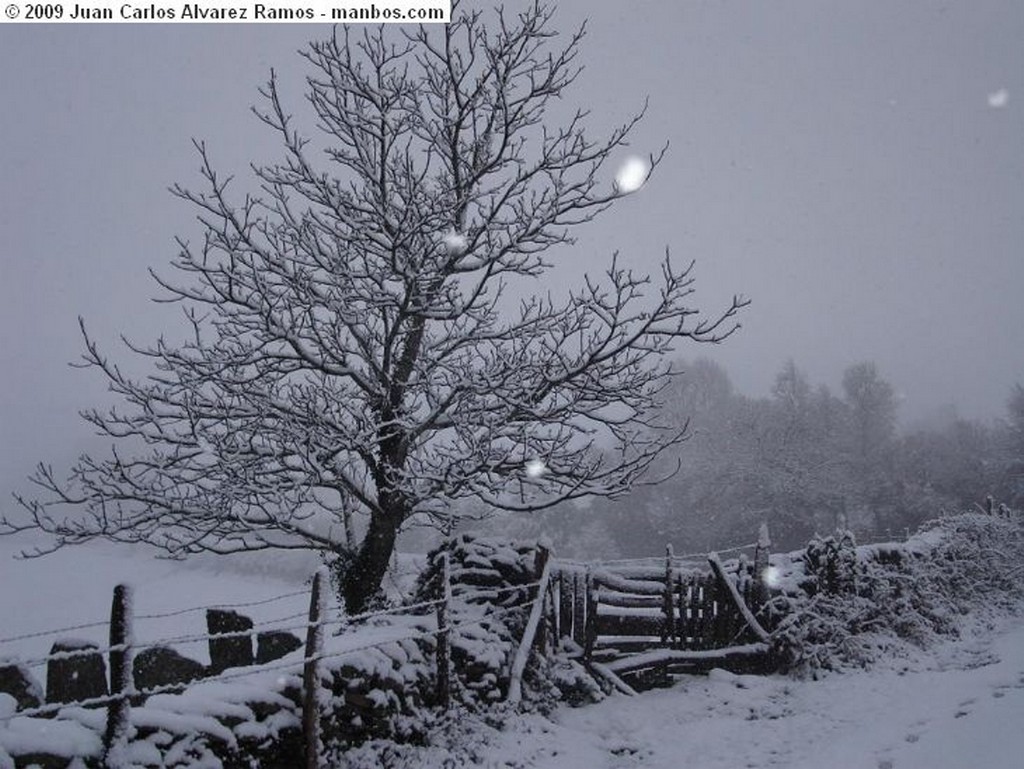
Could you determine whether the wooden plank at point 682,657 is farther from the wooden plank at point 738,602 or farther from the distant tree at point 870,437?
the distant tree at point 870,437

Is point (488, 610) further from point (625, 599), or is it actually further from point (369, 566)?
point (625, 599)

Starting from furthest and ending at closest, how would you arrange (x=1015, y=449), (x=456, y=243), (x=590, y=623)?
(x=1015, y=449) → (x=590, y=623) → (x=456, y=243)

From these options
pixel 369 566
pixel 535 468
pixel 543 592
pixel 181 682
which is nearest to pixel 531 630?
pixel 543 592

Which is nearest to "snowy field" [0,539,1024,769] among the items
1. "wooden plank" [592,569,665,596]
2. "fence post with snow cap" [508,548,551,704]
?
"fence post with snow cap" [508,548,551,704]

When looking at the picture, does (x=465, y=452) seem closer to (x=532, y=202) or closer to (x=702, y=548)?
(x=532, y=202)

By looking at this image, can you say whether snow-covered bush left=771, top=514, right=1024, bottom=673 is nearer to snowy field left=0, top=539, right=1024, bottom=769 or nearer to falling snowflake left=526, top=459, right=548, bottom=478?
snowy field left=0, top=539, right=1024, bottom=769

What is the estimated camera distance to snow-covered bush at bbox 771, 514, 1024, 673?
34.0ft

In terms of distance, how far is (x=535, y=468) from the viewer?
28.1 feet

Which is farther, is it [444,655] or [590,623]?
[590,623]

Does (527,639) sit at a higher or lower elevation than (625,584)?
lower

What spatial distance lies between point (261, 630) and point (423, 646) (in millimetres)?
2779

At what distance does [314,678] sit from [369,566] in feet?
12.7

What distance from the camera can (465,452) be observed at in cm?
862

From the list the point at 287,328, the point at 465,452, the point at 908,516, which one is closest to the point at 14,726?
the point at 287,328
